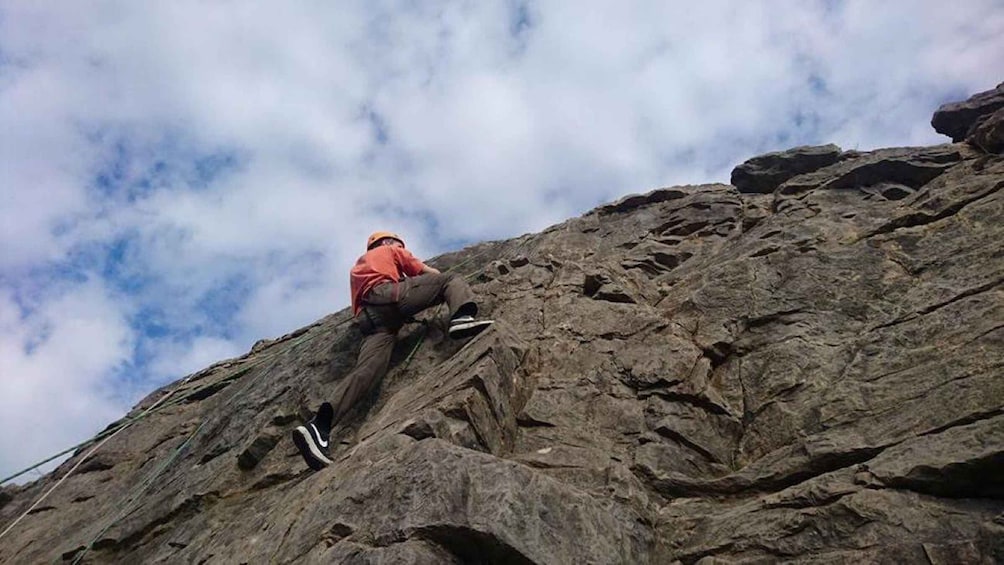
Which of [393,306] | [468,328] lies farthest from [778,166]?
[393,306]

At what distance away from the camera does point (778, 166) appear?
13047 mm

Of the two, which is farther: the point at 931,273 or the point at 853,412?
the point at 931,273

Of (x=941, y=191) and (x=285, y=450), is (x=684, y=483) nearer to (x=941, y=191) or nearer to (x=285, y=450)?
(x=285, y=450)

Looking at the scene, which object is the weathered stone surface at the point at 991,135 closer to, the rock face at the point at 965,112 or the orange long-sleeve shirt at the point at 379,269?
the rock face at the point at 965,112

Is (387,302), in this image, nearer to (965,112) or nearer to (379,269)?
(379,269)

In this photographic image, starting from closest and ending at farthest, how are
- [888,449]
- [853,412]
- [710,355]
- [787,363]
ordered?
1. [888,449]
2. [853,412]
3. [787,363]
4. [710,355]

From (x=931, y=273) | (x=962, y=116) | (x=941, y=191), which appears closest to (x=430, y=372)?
(x=931, y=273)

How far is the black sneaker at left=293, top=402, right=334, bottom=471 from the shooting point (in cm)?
785

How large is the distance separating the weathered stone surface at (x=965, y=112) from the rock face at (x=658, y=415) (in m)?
1.68

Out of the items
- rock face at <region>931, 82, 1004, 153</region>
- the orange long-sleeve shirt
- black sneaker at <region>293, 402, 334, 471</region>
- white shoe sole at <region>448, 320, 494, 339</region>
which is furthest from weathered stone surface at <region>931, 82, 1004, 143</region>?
black sneaker at <region>293, 402, 334, 471</region>

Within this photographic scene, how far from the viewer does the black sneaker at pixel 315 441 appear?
7.85m

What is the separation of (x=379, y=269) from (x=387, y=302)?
1.74ft

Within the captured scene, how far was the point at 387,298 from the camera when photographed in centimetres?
967

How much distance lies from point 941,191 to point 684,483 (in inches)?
225
